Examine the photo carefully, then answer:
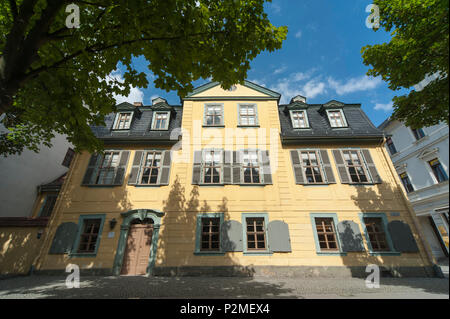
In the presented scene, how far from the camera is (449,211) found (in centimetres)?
100

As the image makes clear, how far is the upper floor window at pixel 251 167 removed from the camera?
989 cm

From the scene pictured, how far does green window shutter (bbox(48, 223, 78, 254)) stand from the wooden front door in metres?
2.52

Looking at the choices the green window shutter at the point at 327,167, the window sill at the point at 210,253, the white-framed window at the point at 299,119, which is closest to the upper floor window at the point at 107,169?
the window sill at the point at 210,253

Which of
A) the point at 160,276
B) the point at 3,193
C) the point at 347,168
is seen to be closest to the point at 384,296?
the point at 347,168

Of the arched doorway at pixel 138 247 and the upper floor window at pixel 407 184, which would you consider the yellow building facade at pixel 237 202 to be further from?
the upper floor window at pixel 407 184

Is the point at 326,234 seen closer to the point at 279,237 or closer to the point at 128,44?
the point at 279,237

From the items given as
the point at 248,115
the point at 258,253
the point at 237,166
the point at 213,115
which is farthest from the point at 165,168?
the point at 258,253

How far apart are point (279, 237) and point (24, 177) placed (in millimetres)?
15690

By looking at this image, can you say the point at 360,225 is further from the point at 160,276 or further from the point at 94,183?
the point at 94,183

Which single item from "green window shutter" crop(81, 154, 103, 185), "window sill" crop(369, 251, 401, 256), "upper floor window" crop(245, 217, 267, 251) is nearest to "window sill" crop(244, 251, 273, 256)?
"upper floor window" crop(245, 217, 267, 251)

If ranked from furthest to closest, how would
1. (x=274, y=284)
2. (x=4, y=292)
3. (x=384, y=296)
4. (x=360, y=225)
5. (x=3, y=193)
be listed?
1. (x=3, y=193)
2. (x=360, y=225)
3. (x=274, y=284)
4. (x=4, y=292)
5. (x=384, y=296)

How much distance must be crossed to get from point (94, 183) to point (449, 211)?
1188cm

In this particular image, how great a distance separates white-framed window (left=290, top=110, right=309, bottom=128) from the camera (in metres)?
11.4

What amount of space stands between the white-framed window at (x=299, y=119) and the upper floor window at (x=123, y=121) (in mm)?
10027
